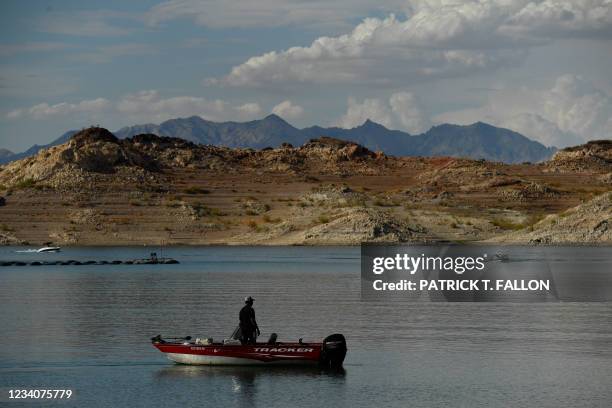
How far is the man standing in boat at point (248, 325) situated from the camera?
47062mm

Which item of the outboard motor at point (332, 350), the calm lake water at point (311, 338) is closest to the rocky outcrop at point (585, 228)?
the calm lake water at point (311, 338)

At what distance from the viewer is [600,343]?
5653 cm

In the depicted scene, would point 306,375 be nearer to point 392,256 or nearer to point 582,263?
point 582,263

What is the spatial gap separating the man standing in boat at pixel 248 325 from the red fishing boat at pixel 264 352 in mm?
414

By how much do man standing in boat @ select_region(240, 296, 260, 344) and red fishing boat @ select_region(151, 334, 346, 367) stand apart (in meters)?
0.41

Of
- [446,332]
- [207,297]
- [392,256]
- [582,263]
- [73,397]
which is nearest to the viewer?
[73,397]

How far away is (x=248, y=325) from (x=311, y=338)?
10084 mm

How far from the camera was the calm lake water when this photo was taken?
139 feet

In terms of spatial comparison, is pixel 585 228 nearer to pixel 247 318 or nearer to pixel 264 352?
→ pixel 264 352

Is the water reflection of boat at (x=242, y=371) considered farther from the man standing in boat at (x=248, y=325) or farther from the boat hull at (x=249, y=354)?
the man standing in boat at (x=248, y=325)

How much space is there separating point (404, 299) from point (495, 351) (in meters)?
35.4

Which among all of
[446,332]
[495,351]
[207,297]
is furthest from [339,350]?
[207,297]

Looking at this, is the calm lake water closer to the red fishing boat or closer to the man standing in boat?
the red fishing boat

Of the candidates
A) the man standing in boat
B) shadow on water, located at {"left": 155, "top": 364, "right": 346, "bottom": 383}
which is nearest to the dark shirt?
the man standing in boat
